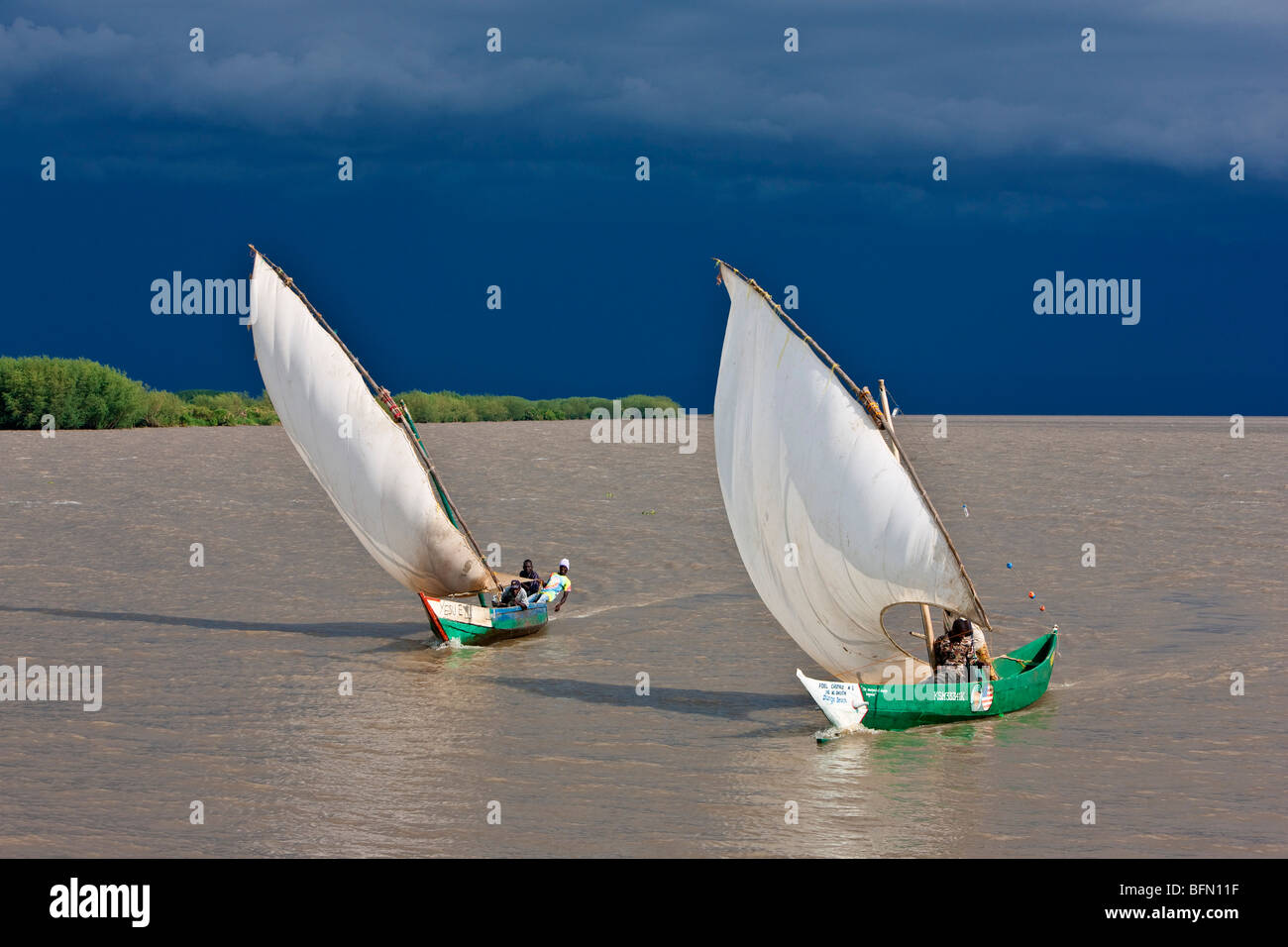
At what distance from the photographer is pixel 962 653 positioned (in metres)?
17.0

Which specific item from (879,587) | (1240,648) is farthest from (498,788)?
(1240,648)

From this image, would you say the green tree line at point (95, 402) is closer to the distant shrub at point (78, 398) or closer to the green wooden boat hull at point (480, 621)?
the distant shrub at point (78, 398)

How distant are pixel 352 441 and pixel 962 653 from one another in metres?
11.2

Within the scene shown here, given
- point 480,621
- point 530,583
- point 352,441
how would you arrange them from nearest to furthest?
point 480,621, point 352,441, point 530,583

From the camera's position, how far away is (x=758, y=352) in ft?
59.2

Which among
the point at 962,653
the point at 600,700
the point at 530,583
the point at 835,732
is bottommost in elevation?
the point at 835,732

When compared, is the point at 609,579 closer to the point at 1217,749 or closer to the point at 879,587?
the point at 879,587

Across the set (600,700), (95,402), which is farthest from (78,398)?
(600,700)

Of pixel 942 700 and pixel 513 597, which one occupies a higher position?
pixel 513 597

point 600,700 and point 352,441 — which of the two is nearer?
point 600,700

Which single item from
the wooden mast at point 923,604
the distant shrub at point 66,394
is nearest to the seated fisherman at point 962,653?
the wooden mast at point 923,604

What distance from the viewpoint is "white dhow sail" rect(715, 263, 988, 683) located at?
16.8 metres

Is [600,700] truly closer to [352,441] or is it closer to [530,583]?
[530,583]

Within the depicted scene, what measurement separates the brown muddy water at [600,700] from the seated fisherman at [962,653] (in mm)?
689
